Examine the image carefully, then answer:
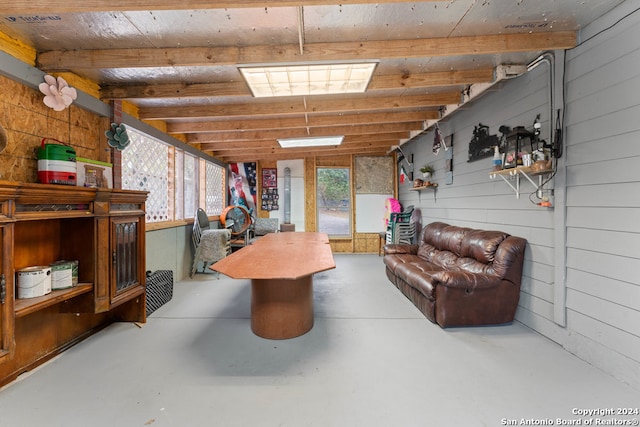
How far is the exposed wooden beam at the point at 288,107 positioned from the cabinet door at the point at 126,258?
5.15ft

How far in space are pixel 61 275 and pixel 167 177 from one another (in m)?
2.47

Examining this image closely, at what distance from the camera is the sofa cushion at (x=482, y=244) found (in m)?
2.89

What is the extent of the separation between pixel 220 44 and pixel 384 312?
3180 millimetres

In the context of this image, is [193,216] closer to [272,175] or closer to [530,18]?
[272,175]

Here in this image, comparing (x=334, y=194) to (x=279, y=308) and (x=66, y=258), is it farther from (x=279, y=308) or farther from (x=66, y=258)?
(x=66, y=258)

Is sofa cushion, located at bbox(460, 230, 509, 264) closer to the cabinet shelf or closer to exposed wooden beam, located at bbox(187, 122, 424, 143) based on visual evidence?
exposed wooden beam, located at bbox(187, 122, 424, 143)

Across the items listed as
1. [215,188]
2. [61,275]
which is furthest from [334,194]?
[61,275]

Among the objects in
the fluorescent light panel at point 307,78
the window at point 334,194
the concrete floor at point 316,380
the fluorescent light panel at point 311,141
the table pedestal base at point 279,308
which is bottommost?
the concrete floor at point 316,380

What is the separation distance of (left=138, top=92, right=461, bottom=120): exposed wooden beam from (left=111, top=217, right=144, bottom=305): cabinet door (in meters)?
1.57

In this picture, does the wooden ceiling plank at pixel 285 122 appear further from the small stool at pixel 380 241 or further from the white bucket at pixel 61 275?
the small stool at pixel 380 241

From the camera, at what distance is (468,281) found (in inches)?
104

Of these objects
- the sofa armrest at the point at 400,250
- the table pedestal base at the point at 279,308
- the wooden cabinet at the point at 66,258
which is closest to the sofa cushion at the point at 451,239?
the sofa armrest at the point at 400,250

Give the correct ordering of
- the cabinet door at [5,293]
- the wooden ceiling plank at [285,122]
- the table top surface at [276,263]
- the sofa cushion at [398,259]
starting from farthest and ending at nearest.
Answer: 1. the wooden ceiling plank at [285,122]
2. the sofa cushion at [398,259]
3. the table top surface at [276,263]
4. the cabinet door at [5,293]

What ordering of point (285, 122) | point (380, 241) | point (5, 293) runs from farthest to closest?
point (380, 241) < point (285, 122) < point (5, 293)
